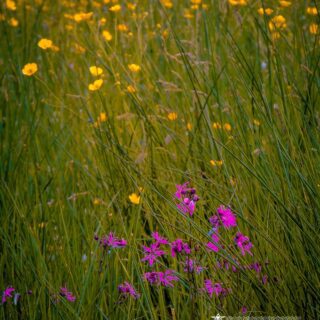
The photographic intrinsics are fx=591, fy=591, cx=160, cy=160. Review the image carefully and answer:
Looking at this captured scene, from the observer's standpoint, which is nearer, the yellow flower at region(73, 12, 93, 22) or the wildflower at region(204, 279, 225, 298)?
the wildflower at region(204, 279, 225, 298)

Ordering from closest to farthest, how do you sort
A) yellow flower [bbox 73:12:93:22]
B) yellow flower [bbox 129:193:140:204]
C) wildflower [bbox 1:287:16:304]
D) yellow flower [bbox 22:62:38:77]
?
1. wildflower [bbox 1:287:16:304]
2. yellow flower [bbox 129:193:140:204]
3. yellow flower [bbox 22:62:38:77]
4. yellow flower [bbox 73:12:93:22]

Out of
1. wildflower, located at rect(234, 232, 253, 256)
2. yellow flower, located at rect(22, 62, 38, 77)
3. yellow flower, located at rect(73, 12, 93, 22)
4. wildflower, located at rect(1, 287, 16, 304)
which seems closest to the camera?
wildflower, located at rect(234, 232, 253, 256)

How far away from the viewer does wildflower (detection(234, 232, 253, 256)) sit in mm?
1512

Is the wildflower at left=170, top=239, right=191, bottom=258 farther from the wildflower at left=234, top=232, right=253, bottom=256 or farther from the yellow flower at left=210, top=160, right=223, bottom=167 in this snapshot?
the yellow flower at left=210, top=160, right=223, bottom=167

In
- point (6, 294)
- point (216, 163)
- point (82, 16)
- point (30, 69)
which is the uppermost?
point (82, 16)

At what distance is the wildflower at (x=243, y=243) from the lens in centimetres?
151

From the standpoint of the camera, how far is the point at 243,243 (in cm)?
158

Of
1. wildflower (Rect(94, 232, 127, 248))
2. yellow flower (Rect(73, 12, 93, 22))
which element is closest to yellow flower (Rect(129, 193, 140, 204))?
wildflower (Rect(94, 232, 127, 248))

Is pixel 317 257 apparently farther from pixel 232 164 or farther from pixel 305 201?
pixel 232 164

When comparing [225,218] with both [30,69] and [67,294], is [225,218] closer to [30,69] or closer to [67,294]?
[67,294]

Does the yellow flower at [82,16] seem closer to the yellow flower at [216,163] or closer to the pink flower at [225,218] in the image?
the yellow flower at [216,163]

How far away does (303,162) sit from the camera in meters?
1.69

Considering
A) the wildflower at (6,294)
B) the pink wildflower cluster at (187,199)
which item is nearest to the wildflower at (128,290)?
the pink wildflower cluster at (187,199)

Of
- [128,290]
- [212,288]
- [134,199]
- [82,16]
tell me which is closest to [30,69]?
[82,16]
